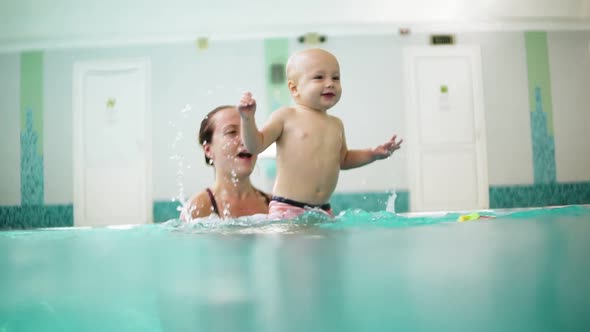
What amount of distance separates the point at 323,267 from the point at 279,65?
7.04 metres

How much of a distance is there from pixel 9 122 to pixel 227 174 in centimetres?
689

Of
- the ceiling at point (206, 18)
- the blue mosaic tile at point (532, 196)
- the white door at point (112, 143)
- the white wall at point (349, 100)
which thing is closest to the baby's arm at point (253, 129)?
the white wall at point (349, 100)

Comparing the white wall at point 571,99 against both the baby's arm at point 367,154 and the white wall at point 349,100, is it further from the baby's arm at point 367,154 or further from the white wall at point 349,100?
the baby's arm at point 367,154

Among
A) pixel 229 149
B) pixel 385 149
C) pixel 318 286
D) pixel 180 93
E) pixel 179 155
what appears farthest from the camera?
pixel 179 155

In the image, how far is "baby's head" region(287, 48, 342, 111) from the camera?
198 centimetres

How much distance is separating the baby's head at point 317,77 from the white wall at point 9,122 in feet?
23.4

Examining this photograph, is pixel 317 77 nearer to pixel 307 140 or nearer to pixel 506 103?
pixel 307 140

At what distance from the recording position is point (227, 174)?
2.32 m

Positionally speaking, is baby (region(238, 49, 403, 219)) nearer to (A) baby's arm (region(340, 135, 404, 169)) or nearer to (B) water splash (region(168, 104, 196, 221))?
(A) baby's arm (region(340, 135, 404, 169))

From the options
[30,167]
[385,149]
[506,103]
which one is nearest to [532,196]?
[506,103]

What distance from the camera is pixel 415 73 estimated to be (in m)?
7.43

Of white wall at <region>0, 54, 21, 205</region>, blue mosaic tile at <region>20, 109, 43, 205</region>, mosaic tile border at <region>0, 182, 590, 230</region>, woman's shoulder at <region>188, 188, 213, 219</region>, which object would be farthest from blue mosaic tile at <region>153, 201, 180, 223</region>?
woman's shoulder at <region>188, 188, 213, 219</region>

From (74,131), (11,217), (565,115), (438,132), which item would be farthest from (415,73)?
(11,217)

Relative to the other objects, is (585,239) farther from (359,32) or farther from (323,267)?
(359,32)
